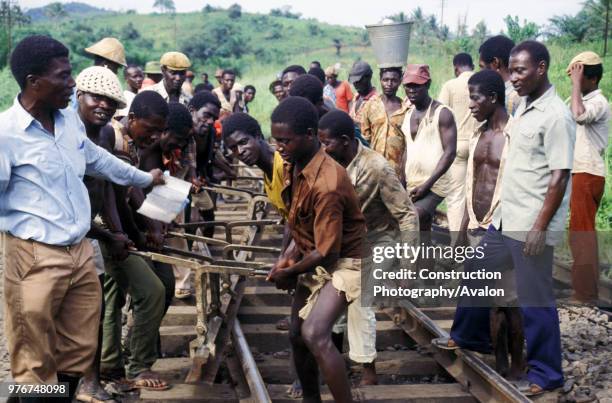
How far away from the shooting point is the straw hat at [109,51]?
25.6 feet

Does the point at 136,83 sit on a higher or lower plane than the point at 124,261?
higher

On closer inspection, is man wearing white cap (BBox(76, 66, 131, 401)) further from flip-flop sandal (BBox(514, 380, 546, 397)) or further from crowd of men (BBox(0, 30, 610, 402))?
flip-flop sandal (BBox(514, 380, 546, 397))

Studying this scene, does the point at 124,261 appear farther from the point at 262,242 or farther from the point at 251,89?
the point at 251,89

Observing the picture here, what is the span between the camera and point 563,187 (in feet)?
Answer: 15.3

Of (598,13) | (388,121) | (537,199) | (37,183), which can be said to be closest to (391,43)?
(388,121)

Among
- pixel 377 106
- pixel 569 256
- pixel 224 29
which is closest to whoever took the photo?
pixel 377 106

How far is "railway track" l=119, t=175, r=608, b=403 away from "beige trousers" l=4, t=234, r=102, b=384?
1044 millimetres

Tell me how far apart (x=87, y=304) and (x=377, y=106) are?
4.39m

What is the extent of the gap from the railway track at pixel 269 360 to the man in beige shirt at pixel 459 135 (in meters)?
1.36

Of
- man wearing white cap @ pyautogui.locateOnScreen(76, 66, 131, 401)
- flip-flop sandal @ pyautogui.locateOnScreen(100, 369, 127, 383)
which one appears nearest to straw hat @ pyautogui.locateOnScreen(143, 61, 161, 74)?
man wearing white cap @ pyautogui.locateOnScreen(76, 66, 131, 401)

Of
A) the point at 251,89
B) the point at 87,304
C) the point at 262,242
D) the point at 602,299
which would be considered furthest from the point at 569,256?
the point at 251,89

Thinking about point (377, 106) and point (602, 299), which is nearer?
point (602, 299)

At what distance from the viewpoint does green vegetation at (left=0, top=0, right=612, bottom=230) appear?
27906 millimetres

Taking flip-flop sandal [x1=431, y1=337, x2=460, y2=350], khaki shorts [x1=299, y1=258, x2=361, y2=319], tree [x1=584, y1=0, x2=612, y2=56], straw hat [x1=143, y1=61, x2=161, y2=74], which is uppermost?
tree [x1=584, y1=0, x2=612, y2=56]
